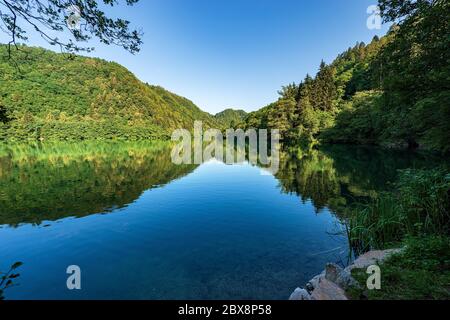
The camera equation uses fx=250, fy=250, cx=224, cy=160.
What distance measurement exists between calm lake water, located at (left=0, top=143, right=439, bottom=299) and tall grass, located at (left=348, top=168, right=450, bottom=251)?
956 mm

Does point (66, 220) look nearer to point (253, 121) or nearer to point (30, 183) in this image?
point (30, 183)

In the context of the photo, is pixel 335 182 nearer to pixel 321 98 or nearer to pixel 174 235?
pixel 174 235

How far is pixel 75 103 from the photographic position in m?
107

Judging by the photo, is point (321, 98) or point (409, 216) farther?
point (321, 98)

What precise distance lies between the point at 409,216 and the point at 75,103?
12391cm

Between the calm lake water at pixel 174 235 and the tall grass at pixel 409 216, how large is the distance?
0.96m

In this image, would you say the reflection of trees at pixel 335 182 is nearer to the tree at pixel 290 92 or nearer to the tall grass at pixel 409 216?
the tall grass at pixel 409 216

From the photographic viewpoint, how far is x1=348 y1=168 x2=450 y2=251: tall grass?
22.8 feet

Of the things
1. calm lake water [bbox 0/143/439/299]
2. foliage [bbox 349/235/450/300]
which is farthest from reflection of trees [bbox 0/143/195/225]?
foliage [bbox 349/235/450/300]

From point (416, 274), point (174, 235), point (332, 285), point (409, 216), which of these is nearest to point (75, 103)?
point (174, 235)

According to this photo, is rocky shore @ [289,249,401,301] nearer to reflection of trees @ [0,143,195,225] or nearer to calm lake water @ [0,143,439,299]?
calm lake water @ [0,143,439,299]
